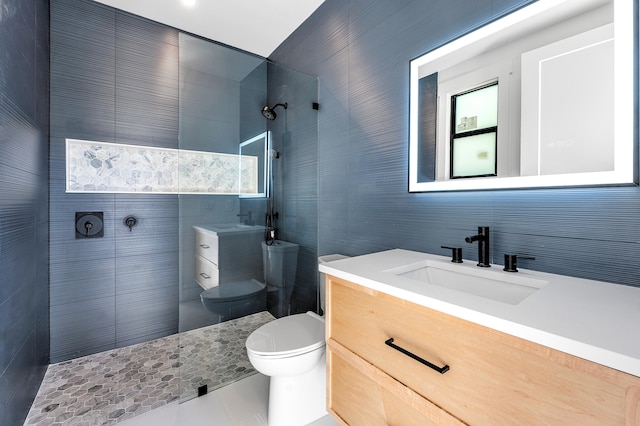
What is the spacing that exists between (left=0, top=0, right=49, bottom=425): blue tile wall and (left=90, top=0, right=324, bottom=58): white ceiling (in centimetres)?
68

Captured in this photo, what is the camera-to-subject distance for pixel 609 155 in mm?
867

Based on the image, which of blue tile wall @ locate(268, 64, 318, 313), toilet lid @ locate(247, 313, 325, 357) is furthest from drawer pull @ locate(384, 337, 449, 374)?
blue tile wall @ locate(268, 64, 318, 313)

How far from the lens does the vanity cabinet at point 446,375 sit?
0.51m

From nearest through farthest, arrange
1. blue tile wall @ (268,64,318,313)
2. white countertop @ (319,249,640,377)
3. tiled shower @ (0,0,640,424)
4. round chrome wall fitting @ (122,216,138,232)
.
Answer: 1. white countertop @ (319,249,640,377)
2. tiled shower @ (0,0,640,424)
3. blue tile wall @ (268,64,318,313)
4. round chrome wall fitting @ (122,216,138,232)

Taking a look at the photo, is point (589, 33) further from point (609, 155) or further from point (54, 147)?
point (54, 147)

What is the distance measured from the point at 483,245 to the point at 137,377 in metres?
2.28

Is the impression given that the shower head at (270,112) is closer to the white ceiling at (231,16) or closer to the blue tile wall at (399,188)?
the blue tile wall at (399,188)

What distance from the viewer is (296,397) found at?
56.1 inches

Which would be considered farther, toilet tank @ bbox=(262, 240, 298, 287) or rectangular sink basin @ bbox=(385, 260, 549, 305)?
toilet tank @ bbox=(262, 240, 298, 287)

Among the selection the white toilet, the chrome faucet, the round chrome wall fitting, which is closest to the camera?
the chrome faucet

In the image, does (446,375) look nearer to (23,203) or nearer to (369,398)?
(369,398)

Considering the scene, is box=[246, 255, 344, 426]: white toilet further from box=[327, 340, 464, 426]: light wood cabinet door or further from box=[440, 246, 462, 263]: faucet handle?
box=[440, 246, 462, 263]: faucet handle

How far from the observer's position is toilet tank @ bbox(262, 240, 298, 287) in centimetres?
201

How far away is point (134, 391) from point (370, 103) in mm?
2342
